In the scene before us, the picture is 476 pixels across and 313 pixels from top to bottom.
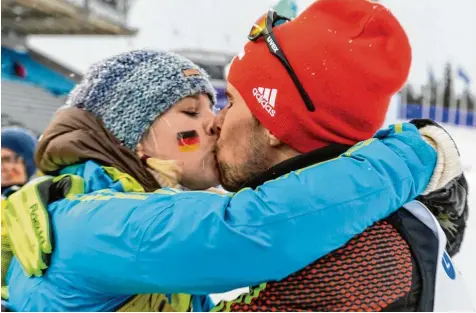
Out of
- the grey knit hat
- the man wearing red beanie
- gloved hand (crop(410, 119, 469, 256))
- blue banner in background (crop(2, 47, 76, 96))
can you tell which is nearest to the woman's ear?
the grey knit hat

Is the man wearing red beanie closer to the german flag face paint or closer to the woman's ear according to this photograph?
the german flag face paint

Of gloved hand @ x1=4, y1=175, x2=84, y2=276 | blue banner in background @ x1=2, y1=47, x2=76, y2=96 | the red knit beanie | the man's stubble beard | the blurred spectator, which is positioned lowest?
blue banner in background @ x1=2, y1=47, x2=76, y2=96

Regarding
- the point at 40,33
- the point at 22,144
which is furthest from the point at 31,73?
the point at 22,144

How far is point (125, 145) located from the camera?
4.39 ft

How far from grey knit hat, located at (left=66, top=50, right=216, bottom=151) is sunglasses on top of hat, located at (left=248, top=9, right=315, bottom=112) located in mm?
275

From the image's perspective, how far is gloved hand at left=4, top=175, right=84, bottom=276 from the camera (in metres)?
1.02

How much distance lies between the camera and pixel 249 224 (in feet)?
2.79

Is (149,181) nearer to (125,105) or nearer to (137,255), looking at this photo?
(125,105)

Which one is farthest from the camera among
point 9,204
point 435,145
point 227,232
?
point 9,204

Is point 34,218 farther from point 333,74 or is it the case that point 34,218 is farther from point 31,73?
point 31,73

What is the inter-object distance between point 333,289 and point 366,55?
1.57 ft

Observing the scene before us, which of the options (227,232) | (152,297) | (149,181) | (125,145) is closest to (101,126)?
(125,145)

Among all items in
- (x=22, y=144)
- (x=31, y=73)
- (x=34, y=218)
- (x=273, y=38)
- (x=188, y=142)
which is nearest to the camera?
(x=34, y=218)

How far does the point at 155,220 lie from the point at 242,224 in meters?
0.16
